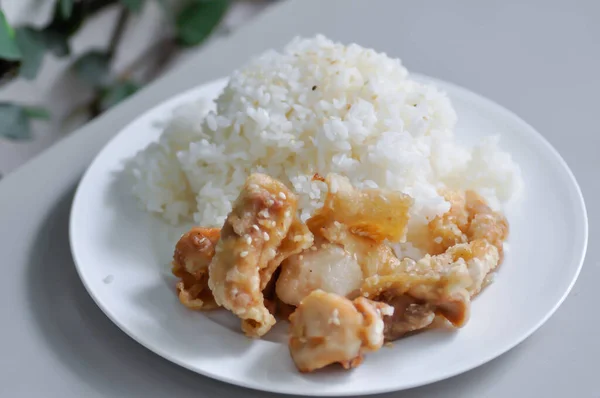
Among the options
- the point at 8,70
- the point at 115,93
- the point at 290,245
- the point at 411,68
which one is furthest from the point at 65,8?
the point at 290,245

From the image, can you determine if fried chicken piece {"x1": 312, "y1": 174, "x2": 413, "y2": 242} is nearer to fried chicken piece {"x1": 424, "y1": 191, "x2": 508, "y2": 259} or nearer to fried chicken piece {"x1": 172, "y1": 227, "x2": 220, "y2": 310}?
fried chicken piece {"x1": 424, "y1": 191, "x2": 508, "y2": 259}

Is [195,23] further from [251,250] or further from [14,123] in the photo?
[251,250]

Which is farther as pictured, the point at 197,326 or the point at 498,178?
the point at 498,178

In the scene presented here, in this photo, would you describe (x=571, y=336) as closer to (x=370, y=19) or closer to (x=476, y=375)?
(x=476, y=375)

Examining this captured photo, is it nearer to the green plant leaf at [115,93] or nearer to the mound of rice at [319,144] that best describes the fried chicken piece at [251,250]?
the mound of rice at [319,144]

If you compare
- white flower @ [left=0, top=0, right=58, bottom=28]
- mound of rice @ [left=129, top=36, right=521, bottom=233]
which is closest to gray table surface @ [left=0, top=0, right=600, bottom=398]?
mound of rice @ [left=129, top=36, right=521, bottom=233]

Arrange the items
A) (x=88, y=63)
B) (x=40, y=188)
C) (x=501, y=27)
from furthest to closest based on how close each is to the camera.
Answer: (x=88, y=63) < (x=501, y=27) < (x=40, y=188)

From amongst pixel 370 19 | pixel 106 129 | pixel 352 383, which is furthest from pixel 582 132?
pixel 106 129

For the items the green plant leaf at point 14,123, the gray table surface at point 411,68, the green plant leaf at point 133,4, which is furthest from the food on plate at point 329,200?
the green plant leaf at point 133,4

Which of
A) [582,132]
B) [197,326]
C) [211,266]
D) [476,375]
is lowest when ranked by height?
[197,326]
